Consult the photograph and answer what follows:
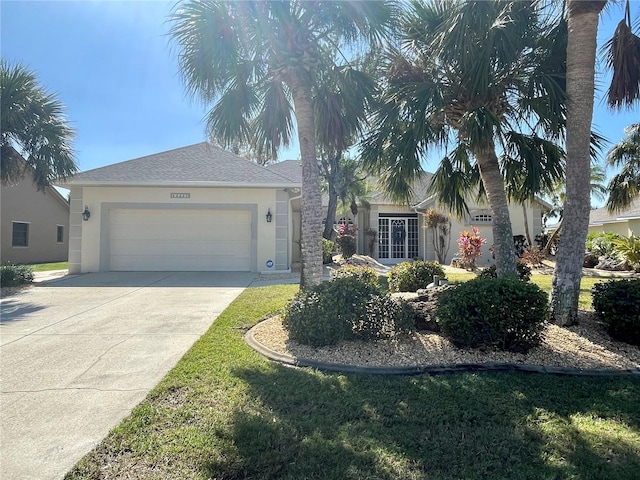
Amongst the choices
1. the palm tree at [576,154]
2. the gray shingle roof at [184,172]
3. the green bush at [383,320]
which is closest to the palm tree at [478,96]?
the palm tree at [576,154]

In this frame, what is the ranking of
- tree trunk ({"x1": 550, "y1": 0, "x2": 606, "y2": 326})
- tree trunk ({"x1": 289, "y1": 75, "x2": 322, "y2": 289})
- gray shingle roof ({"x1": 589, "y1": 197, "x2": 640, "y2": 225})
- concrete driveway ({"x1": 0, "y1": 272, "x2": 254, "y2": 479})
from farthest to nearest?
gray shingle roof ({"x1": 589, "y1": 197, "x2": 640, "y2": 225}) → tree trunk ({"x1": 289, "y1": 75, "x2": 322, "y2": 289}) → tree trunk ({"x1": 550, "y1": 0, "x2": 606, "y2": 326}) → concrete driveway ({"x1": 0, "y1": 272, "x2": 254, "y2": 479})

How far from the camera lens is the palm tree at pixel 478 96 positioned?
18.7 ft

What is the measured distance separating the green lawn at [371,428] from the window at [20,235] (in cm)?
2350

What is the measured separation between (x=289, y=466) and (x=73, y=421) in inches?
85.6

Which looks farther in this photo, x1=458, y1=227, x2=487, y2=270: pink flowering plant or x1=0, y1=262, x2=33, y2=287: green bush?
x1=458, y1=227, x2=487, y2=270: pink flowering plant

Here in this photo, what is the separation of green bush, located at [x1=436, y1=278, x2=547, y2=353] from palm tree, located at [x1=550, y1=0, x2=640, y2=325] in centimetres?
109

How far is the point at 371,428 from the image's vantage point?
3.00 m

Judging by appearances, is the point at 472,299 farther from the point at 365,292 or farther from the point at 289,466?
the point at 289,466

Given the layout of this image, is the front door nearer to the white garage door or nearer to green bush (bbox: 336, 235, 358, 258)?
green bush (bbox: 336, 235, 358, 258)

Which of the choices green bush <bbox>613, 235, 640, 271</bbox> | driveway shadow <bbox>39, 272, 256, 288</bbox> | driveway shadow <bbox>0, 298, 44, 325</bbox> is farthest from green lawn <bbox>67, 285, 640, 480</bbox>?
green bush <bbox>613, 235, 640, 271</bbox>

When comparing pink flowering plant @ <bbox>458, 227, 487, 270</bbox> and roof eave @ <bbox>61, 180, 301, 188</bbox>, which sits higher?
roof eave @ <bbox>61, 180, 301, 188</bbox>

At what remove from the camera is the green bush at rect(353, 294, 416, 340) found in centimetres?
506

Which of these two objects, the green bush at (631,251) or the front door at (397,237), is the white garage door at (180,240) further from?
the green bush at (631,251)

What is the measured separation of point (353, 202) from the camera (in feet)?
65.7
